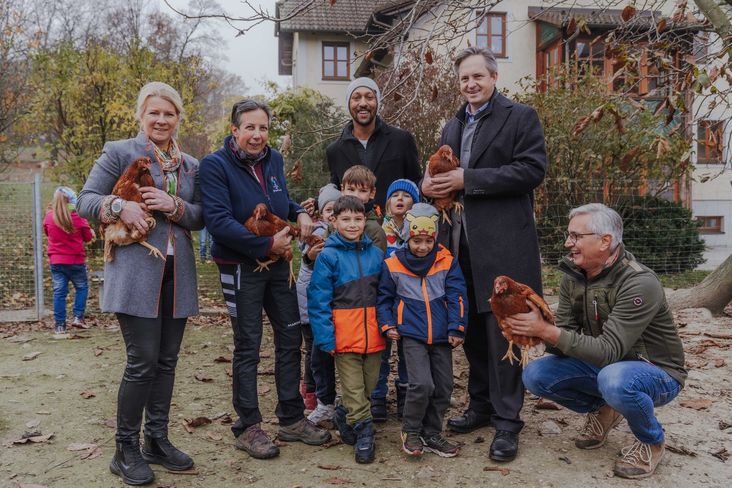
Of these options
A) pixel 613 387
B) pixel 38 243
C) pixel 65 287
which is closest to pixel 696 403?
pixel 613 387

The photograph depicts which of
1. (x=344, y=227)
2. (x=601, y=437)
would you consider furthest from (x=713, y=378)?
(x=344, y=227)

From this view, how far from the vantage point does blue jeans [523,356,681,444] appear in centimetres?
332

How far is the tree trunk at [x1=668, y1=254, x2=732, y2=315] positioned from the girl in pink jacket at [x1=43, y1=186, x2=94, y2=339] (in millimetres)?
7331

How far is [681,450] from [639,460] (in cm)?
48

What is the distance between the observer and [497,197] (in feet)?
12.3

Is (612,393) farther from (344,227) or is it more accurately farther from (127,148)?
(127,148)

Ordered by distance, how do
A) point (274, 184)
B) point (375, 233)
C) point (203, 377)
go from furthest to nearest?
point (203, 377) → point (375, 233) → point (274, 184)

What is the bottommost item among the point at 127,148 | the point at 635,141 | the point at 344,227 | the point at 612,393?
the point at 612,393

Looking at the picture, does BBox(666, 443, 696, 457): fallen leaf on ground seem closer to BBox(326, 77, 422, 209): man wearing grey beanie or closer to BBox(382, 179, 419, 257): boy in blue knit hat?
BBox(382, 179, 419, 257): boy in blue knit hat

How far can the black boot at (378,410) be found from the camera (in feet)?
14.1

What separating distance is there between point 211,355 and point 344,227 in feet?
10.4

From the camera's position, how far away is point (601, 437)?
3.84 m

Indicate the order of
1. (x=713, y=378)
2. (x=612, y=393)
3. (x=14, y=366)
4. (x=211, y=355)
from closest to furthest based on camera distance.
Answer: (x=612, y=393) → (x=713, y=378) → (x=14, y=366) → (x=211, y=355)

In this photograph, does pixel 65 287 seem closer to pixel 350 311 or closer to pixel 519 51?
pixel 350 311
